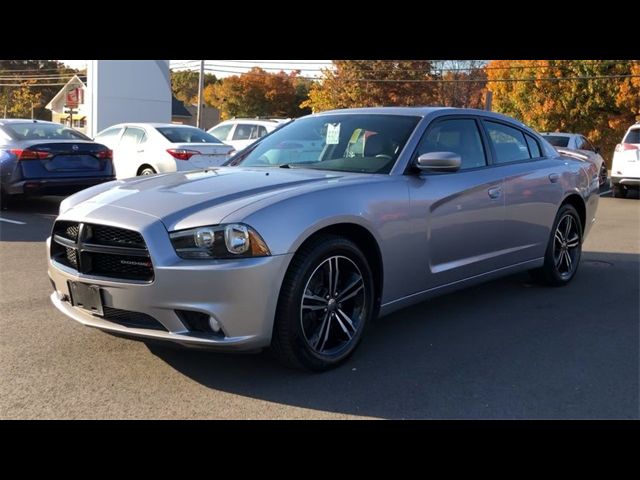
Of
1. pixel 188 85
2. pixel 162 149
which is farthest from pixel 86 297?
pixel 188 85

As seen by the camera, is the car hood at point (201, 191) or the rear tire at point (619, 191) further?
the rear tire at point (619, 191)

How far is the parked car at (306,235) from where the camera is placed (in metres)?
3.58

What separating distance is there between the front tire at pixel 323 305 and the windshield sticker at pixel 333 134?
122 cm

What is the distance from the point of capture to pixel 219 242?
141 inches

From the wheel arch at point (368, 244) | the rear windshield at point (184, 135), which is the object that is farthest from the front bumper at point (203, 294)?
the rear windshield at point (184, 135)

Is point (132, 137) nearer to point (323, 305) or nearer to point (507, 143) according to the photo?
point (507, 143)

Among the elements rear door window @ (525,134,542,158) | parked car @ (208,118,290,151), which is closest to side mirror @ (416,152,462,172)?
rear door window @ (525,134,542,158)

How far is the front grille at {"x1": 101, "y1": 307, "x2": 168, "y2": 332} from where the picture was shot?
12.0 feet

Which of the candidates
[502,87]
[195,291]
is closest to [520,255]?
[195,291]

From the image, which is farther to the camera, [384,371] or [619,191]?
[619,191]

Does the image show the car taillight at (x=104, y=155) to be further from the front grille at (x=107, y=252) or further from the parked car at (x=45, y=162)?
the front grille at (x=107, y=252)

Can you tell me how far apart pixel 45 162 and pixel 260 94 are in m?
58.1

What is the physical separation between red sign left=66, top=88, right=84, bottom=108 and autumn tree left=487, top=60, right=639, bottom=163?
3206cm

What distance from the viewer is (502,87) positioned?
35.0 metres
